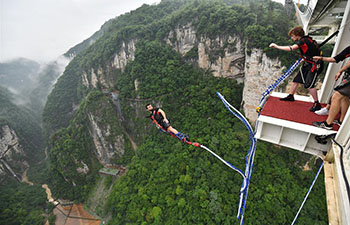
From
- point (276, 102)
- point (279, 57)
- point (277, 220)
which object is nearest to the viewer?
point (276, 102)

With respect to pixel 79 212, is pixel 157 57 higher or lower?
higher

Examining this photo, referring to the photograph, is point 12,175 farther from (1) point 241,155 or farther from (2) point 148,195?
(1) point 241,155

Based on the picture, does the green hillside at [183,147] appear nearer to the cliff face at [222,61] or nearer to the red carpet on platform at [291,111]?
the cliff face at [222,61]

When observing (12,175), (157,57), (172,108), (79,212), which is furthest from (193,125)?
(12,175)

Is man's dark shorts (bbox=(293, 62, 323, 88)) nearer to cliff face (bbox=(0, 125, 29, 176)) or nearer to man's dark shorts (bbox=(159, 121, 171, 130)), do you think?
man's dark shorts (bbox=(159, 121, 171, 130))

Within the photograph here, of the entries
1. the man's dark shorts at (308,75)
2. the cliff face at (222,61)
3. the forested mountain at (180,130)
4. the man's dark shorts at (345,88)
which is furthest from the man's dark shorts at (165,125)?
the cliff face at (222,61)

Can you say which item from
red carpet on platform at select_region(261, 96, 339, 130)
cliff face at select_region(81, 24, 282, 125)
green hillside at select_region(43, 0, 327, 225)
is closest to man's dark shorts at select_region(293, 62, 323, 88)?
red carpet on platform at select_region(261, 96, 339, 130)
